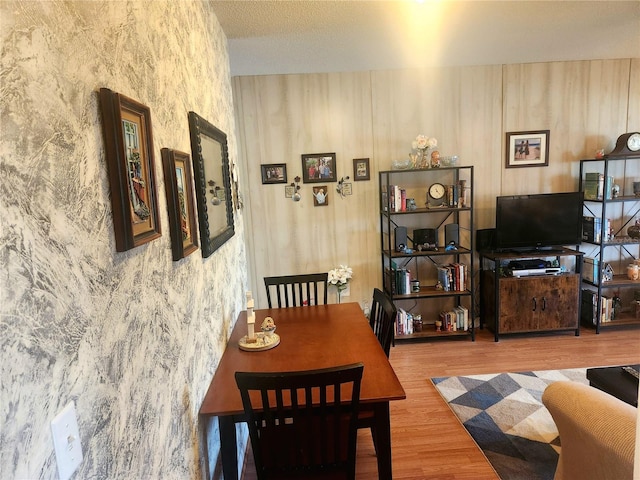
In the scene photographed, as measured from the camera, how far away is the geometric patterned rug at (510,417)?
2254mm

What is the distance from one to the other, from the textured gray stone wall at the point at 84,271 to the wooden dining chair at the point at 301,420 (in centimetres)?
24

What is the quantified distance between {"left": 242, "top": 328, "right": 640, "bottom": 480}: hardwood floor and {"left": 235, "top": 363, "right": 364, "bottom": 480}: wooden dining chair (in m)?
0.79

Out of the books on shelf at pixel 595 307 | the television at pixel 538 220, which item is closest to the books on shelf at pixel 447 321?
the television at pixel 538 220

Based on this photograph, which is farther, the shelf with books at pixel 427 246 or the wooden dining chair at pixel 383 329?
the shelf with books at pixel 427 246

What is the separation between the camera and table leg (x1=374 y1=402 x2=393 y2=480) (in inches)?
65.2

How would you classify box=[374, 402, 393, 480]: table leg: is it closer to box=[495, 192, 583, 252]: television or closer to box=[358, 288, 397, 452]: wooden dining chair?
box=[358, 288, 397, 452]: wooden dining chair

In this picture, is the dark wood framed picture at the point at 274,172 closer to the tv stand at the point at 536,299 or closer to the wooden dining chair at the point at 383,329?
the wooden dining chair at the point at 383,329

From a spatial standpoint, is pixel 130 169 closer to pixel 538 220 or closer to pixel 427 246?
pixel 427 246

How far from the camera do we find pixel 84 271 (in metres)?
0.80

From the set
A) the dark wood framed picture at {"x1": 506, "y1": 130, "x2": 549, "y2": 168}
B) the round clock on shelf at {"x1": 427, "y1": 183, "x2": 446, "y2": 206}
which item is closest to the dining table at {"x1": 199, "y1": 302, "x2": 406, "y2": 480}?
the round clock on shelf at {"x1": 427, "y1": 183, "x2": 446, "y2": 206}

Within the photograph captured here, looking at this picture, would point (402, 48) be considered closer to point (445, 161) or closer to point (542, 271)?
point (445, 161)

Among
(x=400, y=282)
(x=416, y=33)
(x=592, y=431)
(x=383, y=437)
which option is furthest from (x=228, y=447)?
(x=416, y=33)

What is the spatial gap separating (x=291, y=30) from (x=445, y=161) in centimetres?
192

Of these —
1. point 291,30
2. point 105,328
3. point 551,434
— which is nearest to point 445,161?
point 291,30
